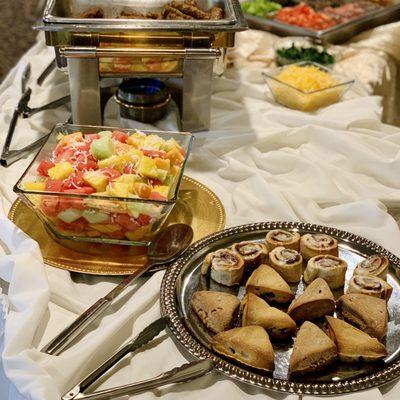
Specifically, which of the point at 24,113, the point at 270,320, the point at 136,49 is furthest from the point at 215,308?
the point at 24,113

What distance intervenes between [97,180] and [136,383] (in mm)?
324

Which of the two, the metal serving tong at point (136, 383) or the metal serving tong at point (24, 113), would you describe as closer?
the metal serving tong at point (136, 383)

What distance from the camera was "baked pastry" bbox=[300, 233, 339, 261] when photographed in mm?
884

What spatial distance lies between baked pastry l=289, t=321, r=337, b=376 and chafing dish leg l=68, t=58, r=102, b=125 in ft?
2.44

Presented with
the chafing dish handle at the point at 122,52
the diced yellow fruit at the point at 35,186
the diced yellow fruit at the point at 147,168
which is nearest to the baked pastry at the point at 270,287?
the diced yellow fruit at the point at 147,168

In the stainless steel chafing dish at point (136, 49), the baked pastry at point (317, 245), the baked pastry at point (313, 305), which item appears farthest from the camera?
the stainless steel chafing dish at point (136, 49)

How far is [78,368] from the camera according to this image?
726 mm

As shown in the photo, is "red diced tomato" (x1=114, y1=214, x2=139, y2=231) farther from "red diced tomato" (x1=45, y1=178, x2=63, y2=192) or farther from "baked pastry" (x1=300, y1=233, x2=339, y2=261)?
"baked pastry" (x1=300, y1=233, x2=339, y2=261)

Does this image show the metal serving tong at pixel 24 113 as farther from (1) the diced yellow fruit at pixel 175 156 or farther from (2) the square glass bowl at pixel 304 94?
(2) the square glass bowl at pixel 304 94

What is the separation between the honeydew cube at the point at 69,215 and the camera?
0.90 meters

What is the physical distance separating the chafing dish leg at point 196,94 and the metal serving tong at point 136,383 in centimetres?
67

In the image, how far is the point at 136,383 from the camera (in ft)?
2.27

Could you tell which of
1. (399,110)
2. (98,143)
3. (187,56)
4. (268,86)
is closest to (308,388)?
(98,143)

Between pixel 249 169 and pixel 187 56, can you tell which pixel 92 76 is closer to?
pixel 187 56
